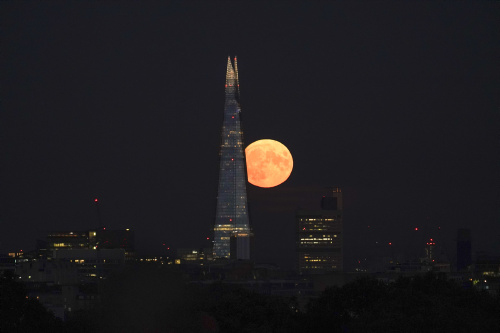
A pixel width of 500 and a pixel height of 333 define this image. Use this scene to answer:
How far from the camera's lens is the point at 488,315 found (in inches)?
3339

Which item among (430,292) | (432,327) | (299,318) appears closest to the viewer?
(432,327)

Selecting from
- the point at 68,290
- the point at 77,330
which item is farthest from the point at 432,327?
the point at 68,290

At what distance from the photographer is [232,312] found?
106 metres

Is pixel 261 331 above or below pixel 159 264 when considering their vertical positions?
below

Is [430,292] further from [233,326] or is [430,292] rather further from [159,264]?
[159,264]

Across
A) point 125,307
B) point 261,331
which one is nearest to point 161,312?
point 125,307

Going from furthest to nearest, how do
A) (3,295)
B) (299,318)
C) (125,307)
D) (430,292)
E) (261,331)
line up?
(430,292)
(299,318)
(261,331)
(3,295)
(125,307)

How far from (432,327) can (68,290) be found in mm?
106890

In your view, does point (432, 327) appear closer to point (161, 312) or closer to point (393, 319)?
point (393, 319)

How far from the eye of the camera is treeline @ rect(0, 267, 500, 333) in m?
66.6

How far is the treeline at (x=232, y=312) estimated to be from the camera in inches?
2621

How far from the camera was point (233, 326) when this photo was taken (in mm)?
96250

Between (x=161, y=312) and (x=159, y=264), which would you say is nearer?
(x=161, y=312)

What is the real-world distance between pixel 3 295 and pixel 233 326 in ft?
78.1
